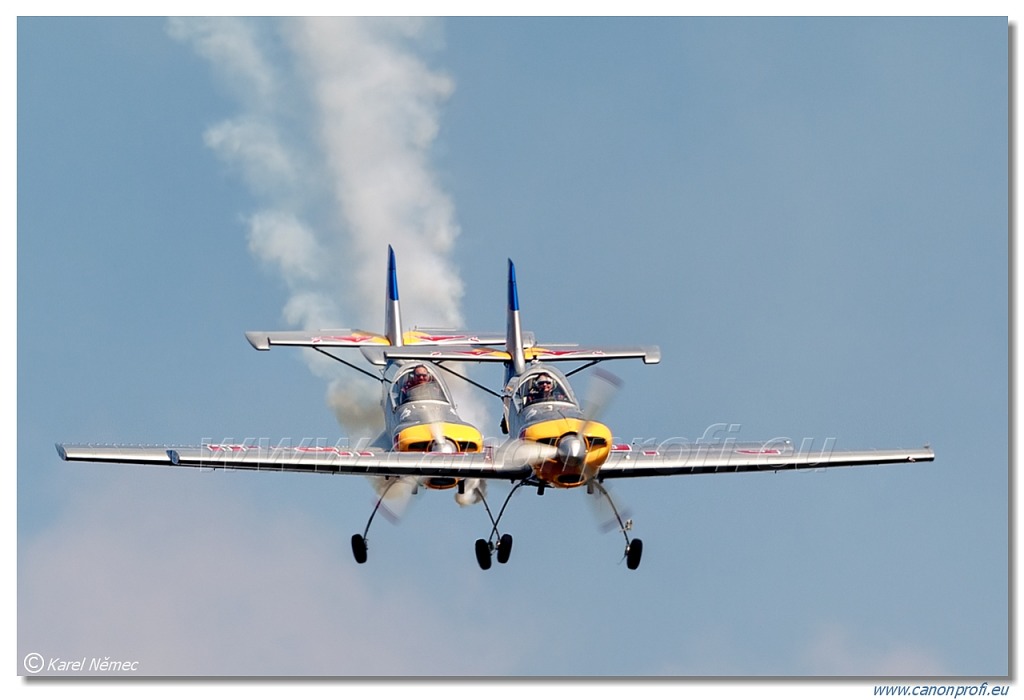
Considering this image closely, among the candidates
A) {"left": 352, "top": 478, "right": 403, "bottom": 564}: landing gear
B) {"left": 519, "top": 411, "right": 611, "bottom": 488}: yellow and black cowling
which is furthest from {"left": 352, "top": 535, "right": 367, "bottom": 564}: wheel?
{"left": 519, "top": 411, "right": 611, "bottom": 488}: yellow and black cowling

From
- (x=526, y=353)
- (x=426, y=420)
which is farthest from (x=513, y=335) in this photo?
(x=426, y=420)

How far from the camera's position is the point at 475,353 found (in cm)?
7200

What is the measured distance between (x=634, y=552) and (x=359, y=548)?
9.72 meters

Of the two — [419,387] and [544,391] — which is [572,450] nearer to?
[544,391]

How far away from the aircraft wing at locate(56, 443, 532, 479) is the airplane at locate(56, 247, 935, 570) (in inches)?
1.3

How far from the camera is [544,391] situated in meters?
66.9

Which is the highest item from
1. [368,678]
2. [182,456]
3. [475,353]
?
[475,353]

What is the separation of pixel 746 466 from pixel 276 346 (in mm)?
17823

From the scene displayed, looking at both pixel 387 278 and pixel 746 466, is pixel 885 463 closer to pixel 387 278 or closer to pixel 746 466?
pixel 746 466

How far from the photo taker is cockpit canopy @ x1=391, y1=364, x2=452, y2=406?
71.4 m

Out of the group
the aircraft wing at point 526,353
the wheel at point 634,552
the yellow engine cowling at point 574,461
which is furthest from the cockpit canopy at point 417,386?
the wheel at point 634,552

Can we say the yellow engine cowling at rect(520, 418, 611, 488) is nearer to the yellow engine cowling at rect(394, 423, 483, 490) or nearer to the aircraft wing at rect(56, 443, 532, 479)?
the aircraft wing at rect(56, 443, 532, 479)

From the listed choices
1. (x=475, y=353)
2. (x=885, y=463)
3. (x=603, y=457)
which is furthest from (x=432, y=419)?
(x=885, y=463)

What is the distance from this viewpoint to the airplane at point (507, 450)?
64.1 m
